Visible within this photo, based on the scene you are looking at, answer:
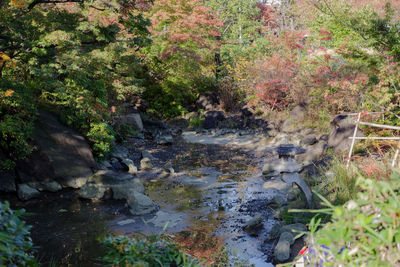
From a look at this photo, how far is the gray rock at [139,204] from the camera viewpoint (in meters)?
6.77

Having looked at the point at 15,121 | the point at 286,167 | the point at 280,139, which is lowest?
the point at 280,139

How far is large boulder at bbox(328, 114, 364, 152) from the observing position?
392 inches

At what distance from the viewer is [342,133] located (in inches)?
409

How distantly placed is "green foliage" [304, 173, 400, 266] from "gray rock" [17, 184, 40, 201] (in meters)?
7.24

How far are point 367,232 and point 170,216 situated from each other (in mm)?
5450

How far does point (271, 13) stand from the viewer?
25.9m

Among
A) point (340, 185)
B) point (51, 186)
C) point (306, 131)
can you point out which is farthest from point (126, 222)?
point (306, 131)

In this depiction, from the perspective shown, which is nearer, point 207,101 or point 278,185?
point 278,185

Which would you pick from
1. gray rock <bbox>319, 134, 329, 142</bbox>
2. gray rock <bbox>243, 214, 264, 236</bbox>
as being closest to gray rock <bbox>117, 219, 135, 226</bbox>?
gray rock <bbox>243, 214, 264, 236</bbox>

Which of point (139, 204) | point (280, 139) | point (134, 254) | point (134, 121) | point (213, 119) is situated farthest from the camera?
point (213, 119)

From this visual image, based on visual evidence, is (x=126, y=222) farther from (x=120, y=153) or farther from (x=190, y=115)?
(x=190, y=115)

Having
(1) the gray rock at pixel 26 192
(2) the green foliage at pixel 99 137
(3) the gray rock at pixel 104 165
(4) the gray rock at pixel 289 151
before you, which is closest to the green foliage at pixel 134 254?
(1) the gray rock at pixel 26 192

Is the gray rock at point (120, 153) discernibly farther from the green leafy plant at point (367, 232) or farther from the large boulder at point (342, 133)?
the green leafy plant at point (367, 232)

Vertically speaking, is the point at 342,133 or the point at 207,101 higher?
the point at 342,133
